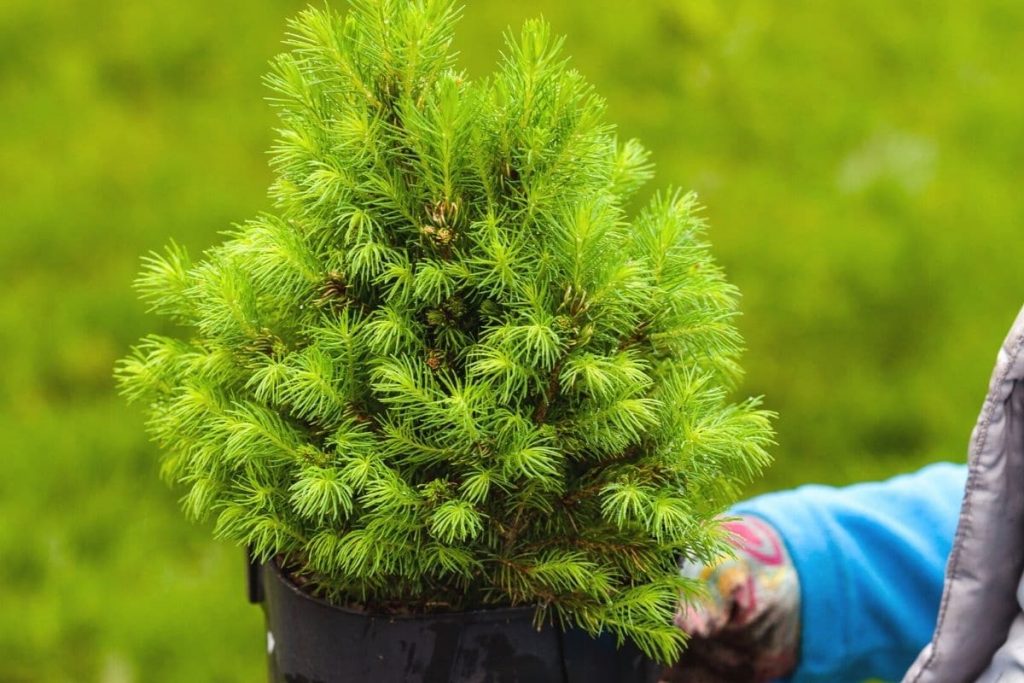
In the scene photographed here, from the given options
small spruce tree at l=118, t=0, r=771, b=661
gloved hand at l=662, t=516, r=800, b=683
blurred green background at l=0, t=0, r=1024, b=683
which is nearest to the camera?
small spruce tree at l=118, t=0, r=771, b=661

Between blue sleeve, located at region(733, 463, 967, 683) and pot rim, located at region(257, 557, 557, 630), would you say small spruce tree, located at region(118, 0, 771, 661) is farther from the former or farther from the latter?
blue sleeve, located at region(733, 463, 967, 683)

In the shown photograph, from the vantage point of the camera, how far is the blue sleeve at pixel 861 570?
4.57ft

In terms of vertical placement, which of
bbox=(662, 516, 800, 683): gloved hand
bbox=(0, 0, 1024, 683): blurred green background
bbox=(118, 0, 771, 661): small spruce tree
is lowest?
bbox=(662, 516, 800, 683): gloved hand

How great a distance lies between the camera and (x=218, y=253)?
106 cm

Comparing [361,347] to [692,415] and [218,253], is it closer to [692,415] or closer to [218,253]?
[218,253]

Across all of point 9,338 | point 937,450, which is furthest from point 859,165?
point 9,338

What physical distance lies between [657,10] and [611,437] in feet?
9.21

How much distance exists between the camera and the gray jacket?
103cm

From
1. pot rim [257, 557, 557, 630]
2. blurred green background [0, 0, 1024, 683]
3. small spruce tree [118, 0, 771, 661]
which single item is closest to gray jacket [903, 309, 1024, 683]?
small spruce tree [118, 0, 771, 661]

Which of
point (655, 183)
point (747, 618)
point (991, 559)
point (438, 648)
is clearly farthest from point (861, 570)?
point (655, 183)

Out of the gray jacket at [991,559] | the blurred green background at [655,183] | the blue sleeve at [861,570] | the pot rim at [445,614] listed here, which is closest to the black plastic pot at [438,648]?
the pot rim at [445,614]

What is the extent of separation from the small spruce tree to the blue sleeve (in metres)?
0.41

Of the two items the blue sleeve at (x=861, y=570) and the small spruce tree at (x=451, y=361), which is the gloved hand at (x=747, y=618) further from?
the small spruce tree at (x=451, y=361)

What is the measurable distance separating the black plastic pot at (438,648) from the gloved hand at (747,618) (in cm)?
34
